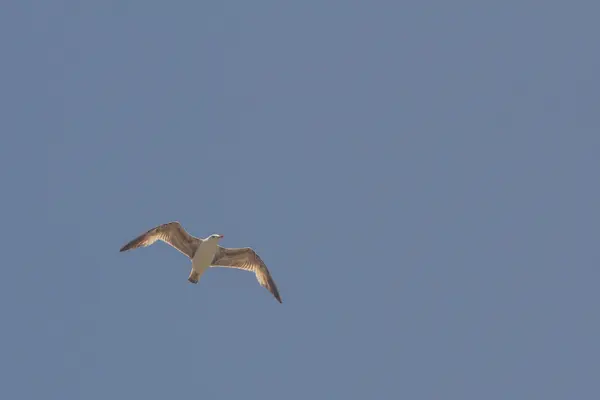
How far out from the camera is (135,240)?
3603 centimetres

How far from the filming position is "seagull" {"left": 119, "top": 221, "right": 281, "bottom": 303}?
36.2 m

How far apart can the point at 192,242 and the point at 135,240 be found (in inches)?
75.5

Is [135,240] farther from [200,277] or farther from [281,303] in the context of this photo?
[281,303]

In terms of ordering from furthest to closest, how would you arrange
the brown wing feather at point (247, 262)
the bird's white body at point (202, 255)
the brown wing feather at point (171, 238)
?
1. the brown wing feather at point (247, 262)
2. the bird's white body at point (202, 255)
3. the brown wing feather at point (171, 238)

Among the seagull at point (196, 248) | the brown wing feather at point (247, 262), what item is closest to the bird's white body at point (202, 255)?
the seagull at point (196, 248)

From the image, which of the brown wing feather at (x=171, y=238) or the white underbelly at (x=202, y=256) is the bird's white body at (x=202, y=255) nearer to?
the white underbelly at (x=202, y=256)

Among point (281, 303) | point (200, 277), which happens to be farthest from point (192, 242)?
point (281, 303)

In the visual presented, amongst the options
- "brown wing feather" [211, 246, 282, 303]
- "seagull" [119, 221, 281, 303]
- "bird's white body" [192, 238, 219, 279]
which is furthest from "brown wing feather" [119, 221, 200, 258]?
"brown wing feather" [211, 246, 282, 303]

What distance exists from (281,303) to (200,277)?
3047mm

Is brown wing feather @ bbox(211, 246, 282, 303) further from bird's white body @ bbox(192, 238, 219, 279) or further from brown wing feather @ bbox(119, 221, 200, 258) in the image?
brown wing feather @ bbox(119, 221, 200, 258)

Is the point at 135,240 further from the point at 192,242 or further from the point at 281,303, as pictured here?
the point at 281,303

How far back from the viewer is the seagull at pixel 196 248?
36156 millimetres

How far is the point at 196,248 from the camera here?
36.7 metres

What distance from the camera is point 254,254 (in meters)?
37.4
